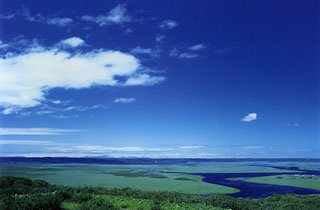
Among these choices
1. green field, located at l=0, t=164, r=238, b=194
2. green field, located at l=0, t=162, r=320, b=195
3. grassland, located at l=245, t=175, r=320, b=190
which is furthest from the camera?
grassland, located at l=245, t=175, r=320, b=190

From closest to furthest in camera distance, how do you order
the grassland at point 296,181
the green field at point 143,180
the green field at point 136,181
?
the green field at point 136,181
the green field at point 143,180
the grassland at point 296,181

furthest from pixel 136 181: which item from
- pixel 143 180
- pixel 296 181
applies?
pixel 296 181

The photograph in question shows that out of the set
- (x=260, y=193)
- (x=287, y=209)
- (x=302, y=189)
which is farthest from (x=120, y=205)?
(x=302, y=189)

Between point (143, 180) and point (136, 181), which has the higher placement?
point (136, 181)

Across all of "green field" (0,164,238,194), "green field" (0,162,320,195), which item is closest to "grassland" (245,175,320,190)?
"green field" (0,162,320,195)

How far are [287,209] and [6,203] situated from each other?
68.3 ft

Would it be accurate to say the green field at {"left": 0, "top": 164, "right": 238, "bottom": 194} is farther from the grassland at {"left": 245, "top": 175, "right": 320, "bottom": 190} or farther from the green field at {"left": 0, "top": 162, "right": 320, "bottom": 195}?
the grassland at {"left": 245, "top": 175, "right": 320, "bottom": 190}

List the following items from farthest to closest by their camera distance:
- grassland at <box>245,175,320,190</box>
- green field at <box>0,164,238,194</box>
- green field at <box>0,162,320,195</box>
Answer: grassland at <box>245,175,320,190</box> → green field at <box>0,162,320,195</box> → green field at <box>0,164,238,194</box>

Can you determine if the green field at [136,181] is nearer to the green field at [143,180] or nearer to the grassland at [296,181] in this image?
the green field at [143,180]

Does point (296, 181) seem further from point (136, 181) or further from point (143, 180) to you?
point (136, 181)

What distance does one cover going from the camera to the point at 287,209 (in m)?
20.2

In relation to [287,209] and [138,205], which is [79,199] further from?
[287,209]

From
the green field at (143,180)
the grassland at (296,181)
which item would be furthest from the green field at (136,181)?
the grassland at (296,181)

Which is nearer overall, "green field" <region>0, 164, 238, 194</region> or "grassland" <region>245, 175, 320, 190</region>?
"green field" <region>0, 164, 238, 194</region>
